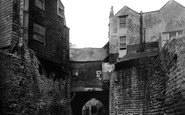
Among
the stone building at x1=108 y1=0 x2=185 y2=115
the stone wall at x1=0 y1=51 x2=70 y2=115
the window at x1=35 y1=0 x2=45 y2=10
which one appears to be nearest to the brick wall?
the stone building at x1=108 y1=0 x2=185 y2=115

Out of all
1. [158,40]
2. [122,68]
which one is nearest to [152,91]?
[122,68]

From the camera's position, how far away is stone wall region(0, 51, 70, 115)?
47.4ft

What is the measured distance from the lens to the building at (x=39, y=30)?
62.5 feet

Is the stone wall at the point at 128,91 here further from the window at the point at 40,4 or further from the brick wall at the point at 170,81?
the window at the point at 40,4

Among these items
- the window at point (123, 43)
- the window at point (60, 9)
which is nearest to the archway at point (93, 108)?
the window at point (123, 43)

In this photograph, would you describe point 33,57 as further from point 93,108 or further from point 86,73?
point 93,108

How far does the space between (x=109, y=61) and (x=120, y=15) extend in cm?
515

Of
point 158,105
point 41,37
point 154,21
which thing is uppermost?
point 154,21

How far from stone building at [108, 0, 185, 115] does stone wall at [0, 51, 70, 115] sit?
4.16 metres

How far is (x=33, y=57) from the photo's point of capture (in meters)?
17.9

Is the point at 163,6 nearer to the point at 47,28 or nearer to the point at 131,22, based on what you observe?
the point at 131,22

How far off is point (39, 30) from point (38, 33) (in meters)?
0.28

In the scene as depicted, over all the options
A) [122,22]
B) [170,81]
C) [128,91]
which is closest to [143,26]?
[122,22]

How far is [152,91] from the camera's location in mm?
14594
